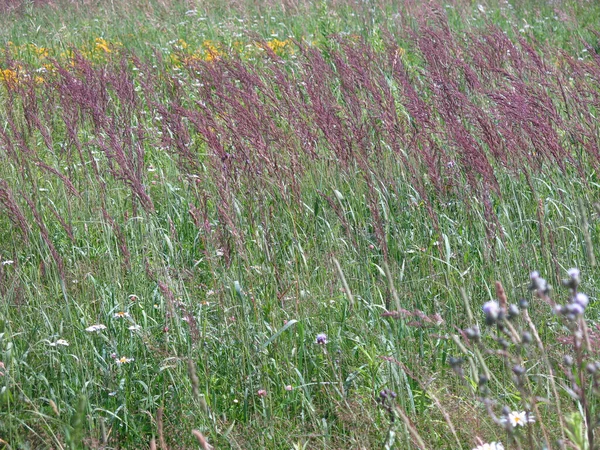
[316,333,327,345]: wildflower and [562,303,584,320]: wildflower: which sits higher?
[562,303,584,320]: wildflower

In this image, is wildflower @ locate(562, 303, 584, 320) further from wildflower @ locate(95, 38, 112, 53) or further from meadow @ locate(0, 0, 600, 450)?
wildflower @ locate(95, 38, 112, 53)

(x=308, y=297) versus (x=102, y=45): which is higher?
(x=102, y=45)

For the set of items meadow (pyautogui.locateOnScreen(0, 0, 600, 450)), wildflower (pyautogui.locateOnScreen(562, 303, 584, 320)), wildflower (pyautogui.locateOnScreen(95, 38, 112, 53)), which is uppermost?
wildflower (pyautogui.locateOnScreen(562, 303, 584, 320))

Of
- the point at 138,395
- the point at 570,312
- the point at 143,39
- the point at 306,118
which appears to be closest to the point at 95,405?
the point at 138,395

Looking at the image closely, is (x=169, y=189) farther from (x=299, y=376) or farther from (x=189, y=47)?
(x=189, y=47)

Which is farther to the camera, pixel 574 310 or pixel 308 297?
pixel 308 297

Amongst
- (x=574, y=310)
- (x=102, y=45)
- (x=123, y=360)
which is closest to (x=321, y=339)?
(x=123, y=360)

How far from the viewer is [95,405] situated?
7.38 ft

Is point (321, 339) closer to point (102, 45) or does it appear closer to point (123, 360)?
point (123, 360)

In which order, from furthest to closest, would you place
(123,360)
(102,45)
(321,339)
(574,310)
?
(102,45) < (123,360) < (321,339) < (574,310)

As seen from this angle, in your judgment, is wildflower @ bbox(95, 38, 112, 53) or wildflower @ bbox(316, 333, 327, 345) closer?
wildflower @ bbox(316, 333, 327, 345)

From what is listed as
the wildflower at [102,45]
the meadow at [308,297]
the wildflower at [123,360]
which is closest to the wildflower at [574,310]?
the meadow at [308,297]

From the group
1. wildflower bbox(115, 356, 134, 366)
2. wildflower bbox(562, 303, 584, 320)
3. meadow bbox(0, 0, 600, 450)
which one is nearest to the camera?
wildflower bbox(562, 303, 584, 320)

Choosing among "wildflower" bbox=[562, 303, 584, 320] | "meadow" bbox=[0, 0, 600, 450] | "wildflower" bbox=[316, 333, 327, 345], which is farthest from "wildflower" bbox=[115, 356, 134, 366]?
"wildflower" bbox=[562, 303, 584, 320]
